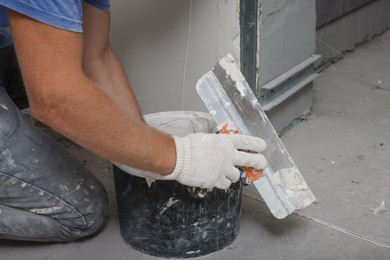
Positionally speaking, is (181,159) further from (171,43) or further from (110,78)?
(171,43)

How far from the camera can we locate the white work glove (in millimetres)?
1576

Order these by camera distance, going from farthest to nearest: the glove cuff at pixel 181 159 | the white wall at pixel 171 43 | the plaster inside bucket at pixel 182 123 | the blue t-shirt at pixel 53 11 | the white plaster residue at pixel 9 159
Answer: the white wall at pixel 171 43, the plaster inside bucket at pixel 182 123, the white plaster residue at pixel 9 159, the glove cuff at pixel 181 159, the blue t-shirt at pixel 53 11

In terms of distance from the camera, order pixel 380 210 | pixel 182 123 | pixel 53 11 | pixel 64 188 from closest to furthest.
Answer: pixel 53 11, pixel 64 188, pixel 182 123, pixel 380 210

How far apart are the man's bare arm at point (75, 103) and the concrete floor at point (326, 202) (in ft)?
1.70

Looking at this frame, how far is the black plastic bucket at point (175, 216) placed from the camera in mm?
1772

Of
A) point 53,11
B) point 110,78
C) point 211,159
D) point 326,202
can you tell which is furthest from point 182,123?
point 53,11

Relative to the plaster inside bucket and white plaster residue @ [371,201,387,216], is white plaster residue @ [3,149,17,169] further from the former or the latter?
white plaster residue @ [371,201,387,216]

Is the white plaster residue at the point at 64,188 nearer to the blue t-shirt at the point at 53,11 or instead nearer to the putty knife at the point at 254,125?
the putty knife at the point at 254,125

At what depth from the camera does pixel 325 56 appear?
3656 mm

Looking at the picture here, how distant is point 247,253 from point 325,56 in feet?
6.73

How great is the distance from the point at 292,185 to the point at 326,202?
1.40 feet

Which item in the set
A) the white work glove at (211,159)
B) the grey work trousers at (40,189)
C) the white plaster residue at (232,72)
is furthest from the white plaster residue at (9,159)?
the white plaster residue at (232,72)

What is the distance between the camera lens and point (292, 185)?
1803 millimetres

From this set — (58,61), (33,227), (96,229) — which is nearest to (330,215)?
(96,229)
